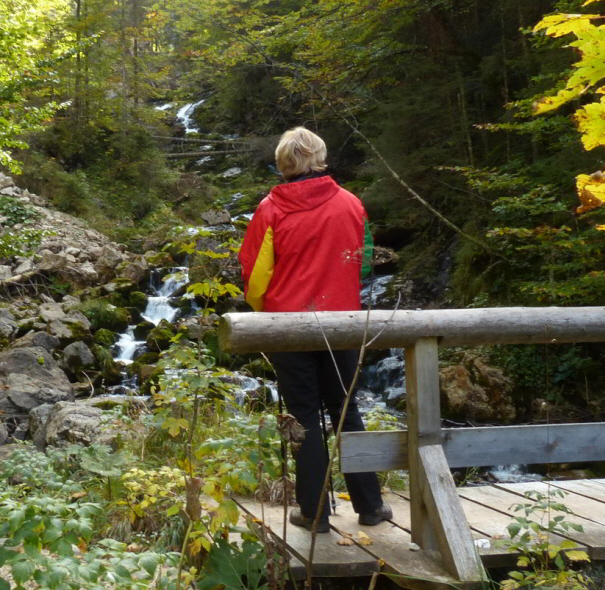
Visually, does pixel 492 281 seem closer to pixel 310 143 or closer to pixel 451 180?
pixel 451 180

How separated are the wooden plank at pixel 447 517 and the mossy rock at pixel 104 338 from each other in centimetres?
1023

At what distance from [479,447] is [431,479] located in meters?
0.32

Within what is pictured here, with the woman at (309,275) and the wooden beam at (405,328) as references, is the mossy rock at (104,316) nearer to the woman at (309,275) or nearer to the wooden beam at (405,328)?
the woman at (309,275)

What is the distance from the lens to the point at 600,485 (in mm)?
3924

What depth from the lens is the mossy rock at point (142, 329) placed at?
13.0 metres

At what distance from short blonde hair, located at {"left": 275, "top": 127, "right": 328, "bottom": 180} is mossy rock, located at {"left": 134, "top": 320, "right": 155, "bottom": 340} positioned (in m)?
10.3

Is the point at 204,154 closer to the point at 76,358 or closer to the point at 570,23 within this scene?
the point at 76,358

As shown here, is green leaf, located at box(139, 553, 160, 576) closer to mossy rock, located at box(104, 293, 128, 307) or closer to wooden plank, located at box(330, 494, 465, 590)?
wooden plank, located at box(330, 494, 465, 590)

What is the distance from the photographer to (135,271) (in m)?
15.2

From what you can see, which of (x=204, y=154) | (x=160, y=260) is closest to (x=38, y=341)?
(x=160, y=260)

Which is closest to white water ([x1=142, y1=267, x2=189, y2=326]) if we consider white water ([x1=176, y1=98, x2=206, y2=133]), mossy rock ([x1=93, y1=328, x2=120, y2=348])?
mossy rock ([x1=93, y1=328, x2=120, y2=348])

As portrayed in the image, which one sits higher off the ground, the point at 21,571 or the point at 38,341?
the point at 21,571

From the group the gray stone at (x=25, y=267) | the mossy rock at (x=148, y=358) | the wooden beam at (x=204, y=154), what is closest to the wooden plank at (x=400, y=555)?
the mossy rock at (x=148, y=358)

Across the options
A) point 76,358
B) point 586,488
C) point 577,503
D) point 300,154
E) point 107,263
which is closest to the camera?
point 300,154
